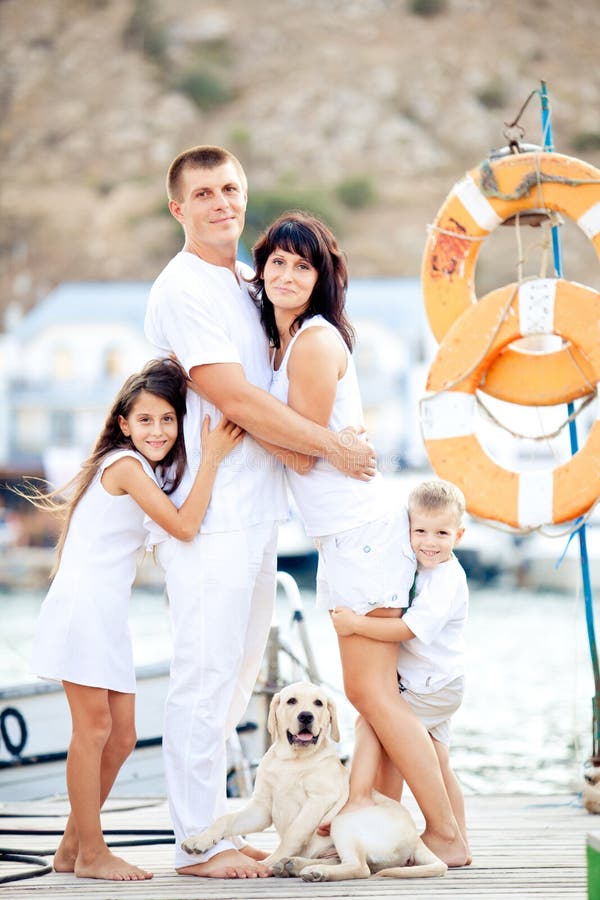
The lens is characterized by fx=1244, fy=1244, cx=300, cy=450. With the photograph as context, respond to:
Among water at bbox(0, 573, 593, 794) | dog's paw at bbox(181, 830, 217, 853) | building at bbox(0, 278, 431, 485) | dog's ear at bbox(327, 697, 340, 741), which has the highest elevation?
building at bbox(0, 278, 431, 485)

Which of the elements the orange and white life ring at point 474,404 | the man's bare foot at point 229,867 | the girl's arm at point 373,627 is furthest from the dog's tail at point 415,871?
the orange and white life ring at point 474,404

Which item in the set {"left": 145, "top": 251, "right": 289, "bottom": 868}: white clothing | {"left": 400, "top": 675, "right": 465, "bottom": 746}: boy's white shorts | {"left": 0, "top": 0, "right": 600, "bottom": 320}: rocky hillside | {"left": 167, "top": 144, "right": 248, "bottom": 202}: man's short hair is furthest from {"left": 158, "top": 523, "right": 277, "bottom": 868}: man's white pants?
{"left": 0, "top": 0, "right": 600, "bottom": 320}: rocky hillside

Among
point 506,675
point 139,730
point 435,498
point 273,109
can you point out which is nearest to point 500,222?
point 435,498

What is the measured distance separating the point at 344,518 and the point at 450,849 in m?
0.84

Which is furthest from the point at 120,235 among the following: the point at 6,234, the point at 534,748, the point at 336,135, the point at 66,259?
the point at 534,748

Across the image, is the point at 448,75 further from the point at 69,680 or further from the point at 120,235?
the point at 69,680

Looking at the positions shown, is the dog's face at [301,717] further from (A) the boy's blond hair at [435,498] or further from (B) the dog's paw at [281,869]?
(A) the boy's blond hair at [435,498]

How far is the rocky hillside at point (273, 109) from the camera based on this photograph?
57688 mm

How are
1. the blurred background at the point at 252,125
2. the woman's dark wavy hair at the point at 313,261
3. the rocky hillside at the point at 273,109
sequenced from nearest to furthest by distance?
1. the woman's dark wavy hair at the point at 313,261
2. the blurred background at the point at 252,125
3. the rocky hillside at the point at 273,109

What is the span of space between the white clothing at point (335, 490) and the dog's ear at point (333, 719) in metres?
0.41

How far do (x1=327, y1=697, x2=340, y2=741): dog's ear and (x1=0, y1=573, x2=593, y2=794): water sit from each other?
4.11 feet

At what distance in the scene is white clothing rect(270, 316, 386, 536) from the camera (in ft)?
9.86

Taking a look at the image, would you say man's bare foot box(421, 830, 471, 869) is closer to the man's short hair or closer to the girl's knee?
the girl's knee

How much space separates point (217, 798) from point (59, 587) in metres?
0.65
